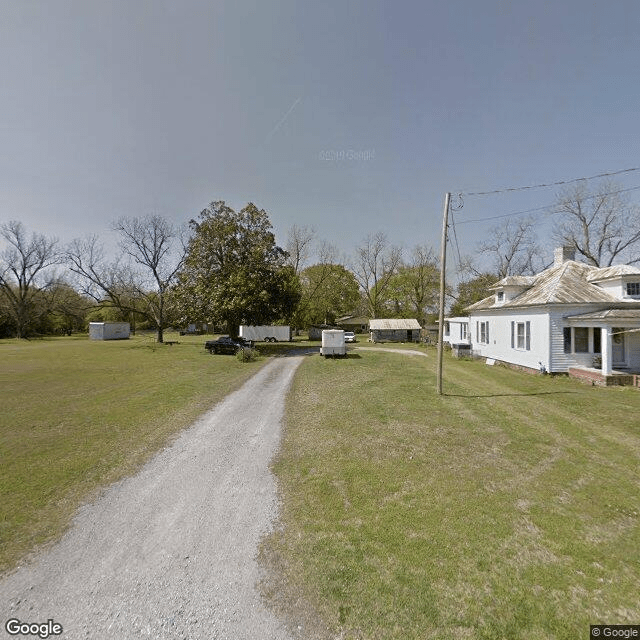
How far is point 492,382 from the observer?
16344 millimetres

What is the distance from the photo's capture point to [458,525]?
4.95 m

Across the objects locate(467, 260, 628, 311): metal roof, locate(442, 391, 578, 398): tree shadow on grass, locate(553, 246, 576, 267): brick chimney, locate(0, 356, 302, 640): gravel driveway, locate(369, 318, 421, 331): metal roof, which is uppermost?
locate(553, 246, 576, 267): brick chimney

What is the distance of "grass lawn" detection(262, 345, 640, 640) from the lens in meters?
3.50

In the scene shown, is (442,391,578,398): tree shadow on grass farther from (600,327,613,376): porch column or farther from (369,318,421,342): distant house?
(369,318,421,342): distant house

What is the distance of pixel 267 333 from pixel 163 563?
1659 inches

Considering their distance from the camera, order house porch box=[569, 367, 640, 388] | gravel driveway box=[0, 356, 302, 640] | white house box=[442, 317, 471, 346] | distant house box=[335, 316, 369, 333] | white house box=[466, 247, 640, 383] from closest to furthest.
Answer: gravel driveway box=[0, 356, 302, 640], house porch box=[569, 367, 640, 388], white house box=[466, 247, 640, 383], white house box=[442, 317, 471, 346], distant house box=[335, 316, 369, 333]

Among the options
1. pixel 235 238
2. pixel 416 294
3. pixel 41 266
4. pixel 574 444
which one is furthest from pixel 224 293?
pixel 41 266

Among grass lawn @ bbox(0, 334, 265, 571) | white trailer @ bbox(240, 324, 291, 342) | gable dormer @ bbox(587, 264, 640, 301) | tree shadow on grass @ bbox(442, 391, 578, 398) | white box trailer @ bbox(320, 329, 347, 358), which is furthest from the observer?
white trailer @ bbox(240, 324, 291, 342)

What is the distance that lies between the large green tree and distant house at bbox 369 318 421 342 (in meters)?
19.3

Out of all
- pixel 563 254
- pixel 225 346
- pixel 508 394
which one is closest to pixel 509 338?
pixel 563 254

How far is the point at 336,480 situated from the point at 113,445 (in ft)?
20.7

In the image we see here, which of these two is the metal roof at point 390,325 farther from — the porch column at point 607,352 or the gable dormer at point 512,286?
the porch column at point 607,352

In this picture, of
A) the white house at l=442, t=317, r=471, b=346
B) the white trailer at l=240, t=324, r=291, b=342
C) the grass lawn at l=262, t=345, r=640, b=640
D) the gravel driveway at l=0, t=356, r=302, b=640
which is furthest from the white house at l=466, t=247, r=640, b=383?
the white trailer at l=240, t=324, r=291, b=342

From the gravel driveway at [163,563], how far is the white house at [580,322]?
1837 cm
